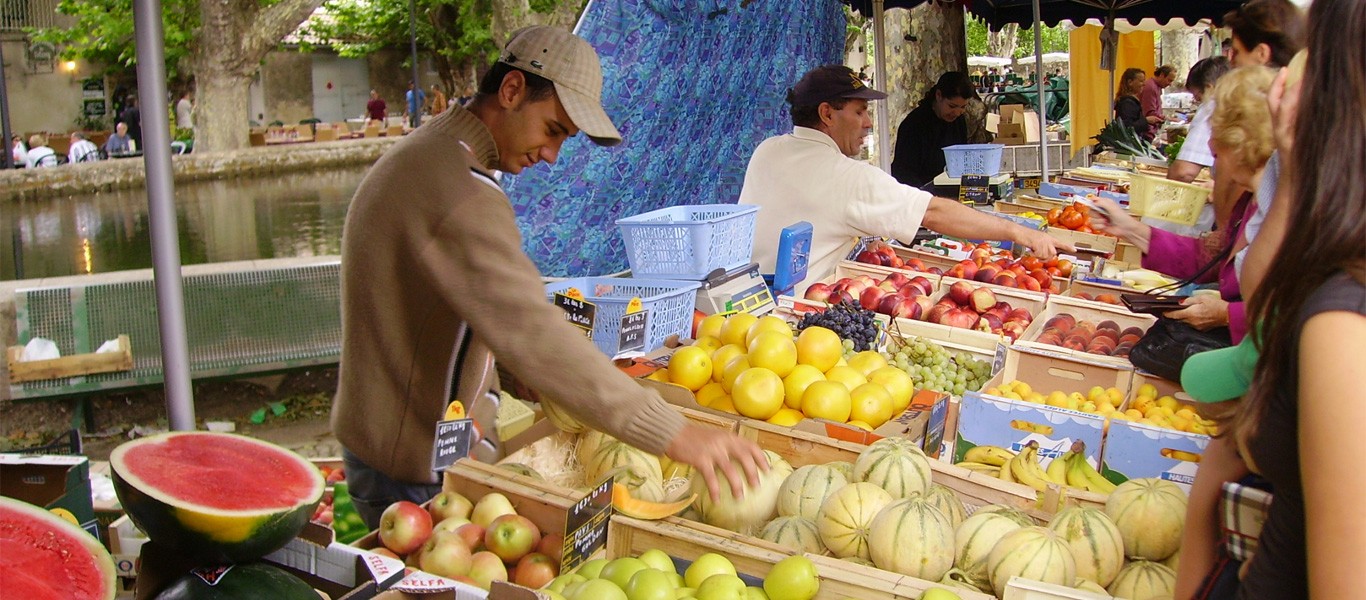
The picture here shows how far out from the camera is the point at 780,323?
3279mm

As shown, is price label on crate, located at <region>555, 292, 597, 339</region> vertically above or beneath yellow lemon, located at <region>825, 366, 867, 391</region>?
above

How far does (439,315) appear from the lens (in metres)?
2.20

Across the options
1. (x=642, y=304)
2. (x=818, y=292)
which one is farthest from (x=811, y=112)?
(x=642, y=304)

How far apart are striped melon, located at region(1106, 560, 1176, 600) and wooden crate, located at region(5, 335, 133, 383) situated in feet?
21.5

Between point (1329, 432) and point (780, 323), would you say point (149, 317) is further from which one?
point (1329, 432)

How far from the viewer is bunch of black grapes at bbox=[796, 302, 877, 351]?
3.62 m

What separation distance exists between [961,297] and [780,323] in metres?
1.35

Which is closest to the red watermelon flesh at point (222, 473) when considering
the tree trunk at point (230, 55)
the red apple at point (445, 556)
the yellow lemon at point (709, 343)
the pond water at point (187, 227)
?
the red apple at point (445, 556)

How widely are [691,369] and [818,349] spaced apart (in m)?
0.38

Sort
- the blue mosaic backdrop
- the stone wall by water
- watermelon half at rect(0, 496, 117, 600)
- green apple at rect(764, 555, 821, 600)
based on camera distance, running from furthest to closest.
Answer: the stone wall by water < the blue mosaic backdrop < green apple at rect(764, 555, 821, 600) < watermelon half at rect(0, 496, 117, 600)

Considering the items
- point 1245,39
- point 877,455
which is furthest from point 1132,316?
point 877,455

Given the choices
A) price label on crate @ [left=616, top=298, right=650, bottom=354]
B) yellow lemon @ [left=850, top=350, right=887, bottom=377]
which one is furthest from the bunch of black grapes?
price label on crate @ [left=616, top=298, right=650, bottom=354]

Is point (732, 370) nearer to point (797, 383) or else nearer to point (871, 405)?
point (797, 383)

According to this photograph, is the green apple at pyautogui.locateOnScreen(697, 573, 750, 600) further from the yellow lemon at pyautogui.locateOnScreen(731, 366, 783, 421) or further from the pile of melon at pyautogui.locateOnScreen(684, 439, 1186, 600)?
the yellow lemon at pyautogui.locateOnScreen(731, 366, 783, 421)
